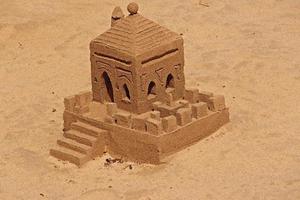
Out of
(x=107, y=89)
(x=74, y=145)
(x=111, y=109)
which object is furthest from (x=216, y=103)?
(x=74, y=145)

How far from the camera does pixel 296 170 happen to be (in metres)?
13.5

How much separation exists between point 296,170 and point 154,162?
9.08 ft

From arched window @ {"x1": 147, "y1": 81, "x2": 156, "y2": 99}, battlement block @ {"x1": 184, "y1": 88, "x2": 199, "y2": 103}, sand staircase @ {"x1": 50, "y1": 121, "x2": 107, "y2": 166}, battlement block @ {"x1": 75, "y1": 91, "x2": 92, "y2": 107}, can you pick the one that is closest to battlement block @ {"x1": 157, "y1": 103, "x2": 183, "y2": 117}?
arched window @ {"x1": 147, "y1": 81, "x2": 156, "y2": 99}

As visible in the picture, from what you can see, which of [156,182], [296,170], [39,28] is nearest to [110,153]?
[156,182]

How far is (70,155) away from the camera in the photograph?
48.3 ft

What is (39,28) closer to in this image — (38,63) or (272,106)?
(38,63)

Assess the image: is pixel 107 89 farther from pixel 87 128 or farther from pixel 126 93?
pixel 87 128

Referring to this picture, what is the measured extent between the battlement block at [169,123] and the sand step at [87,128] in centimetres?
140

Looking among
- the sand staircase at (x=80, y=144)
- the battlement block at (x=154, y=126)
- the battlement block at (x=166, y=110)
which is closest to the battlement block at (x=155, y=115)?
the battlement block at (x=154, y=126)

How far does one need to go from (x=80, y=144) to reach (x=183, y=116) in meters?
2.24

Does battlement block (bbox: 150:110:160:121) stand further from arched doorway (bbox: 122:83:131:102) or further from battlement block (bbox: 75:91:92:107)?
battlement block (bbox: 75:91:92:107)

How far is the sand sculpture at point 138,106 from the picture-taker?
47.1 feet

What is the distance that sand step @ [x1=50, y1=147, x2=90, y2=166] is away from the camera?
572 inches

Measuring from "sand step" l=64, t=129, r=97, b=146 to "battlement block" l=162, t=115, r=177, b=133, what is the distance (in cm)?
154
